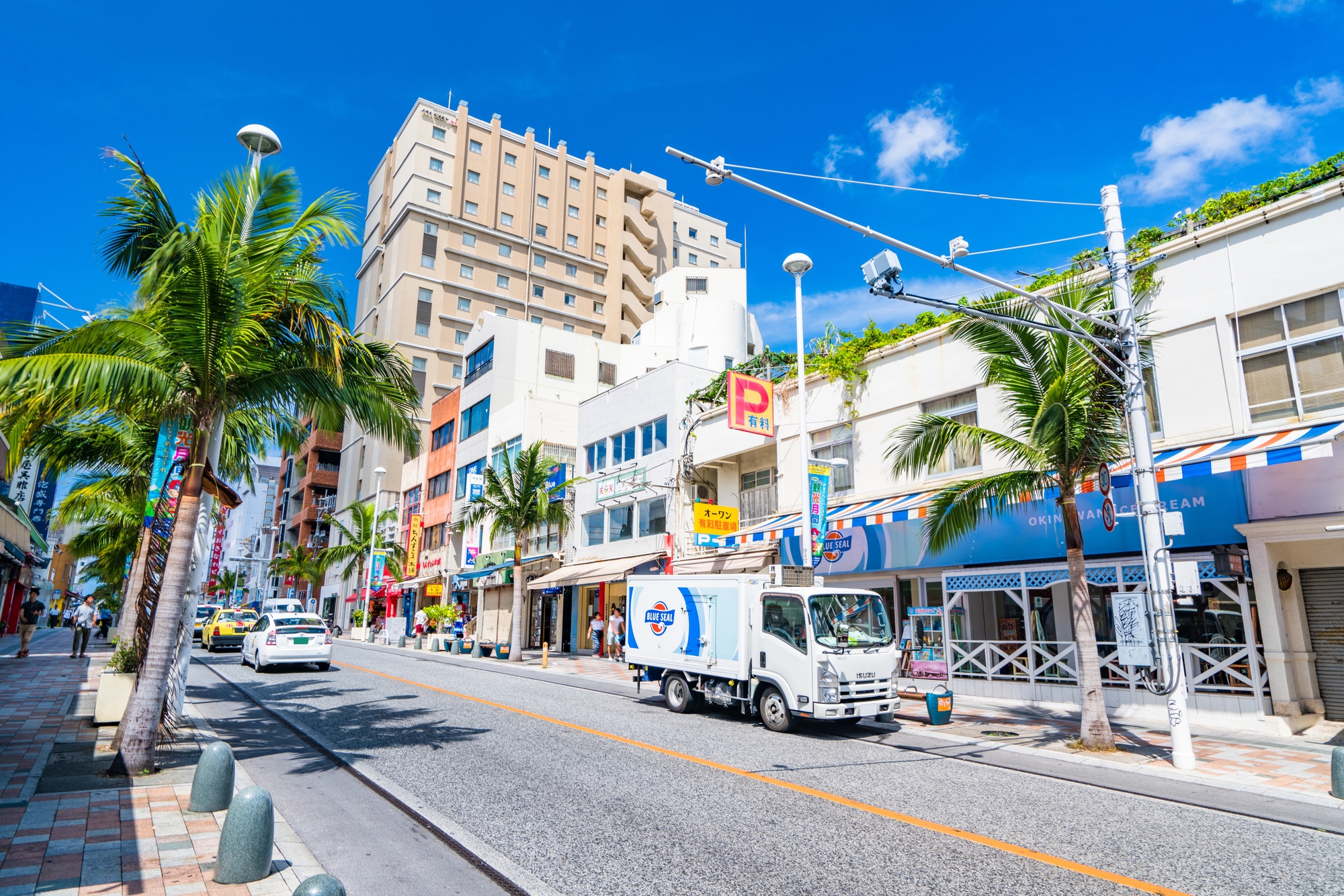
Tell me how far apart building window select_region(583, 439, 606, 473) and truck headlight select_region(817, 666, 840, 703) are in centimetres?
2170

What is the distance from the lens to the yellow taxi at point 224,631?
2916cm

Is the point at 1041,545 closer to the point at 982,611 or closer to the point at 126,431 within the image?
the point at 982,611

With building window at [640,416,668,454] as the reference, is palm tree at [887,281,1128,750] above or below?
below

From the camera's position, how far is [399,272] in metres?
66.3

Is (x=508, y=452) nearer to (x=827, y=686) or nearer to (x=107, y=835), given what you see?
(x=827, y=686)

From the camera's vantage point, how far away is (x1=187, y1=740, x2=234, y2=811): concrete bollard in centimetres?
681

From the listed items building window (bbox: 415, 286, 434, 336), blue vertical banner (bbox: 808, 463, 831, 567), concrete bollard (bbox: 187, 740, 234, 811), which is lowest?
concrete bollard (bbox: 187, 740, 234, 811)

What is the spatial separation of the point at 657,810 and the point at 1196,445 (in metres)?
12.1

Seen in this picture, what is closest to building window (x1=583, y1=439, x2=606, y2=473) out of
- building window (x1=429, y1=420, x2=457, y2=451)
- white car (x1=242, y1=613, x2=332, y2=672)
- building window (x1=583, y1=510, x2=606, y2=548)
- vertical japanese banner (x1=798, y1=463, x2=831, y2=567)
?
building window (x1=583, y1=510, x2=606, y2=548)

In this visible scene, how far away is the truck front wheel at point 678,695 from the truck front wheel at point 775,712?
202cm

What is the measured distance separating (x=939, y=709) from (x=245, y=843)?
11.3 meters

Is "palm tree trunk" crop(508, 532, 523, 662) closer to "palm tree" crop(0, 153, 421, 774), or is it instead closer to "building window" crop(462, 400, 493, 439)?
"building window" crop(462, 400, 493, 439)

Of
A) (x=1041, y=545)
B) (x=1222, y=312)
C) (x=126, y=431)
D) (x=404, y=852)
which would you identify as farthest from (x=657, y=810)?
(x=1222, y=312)

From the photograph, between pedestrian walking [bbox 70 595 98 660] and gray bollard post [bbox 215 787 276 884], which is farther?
pedestrian walking [bbox 70 595 98 660]
